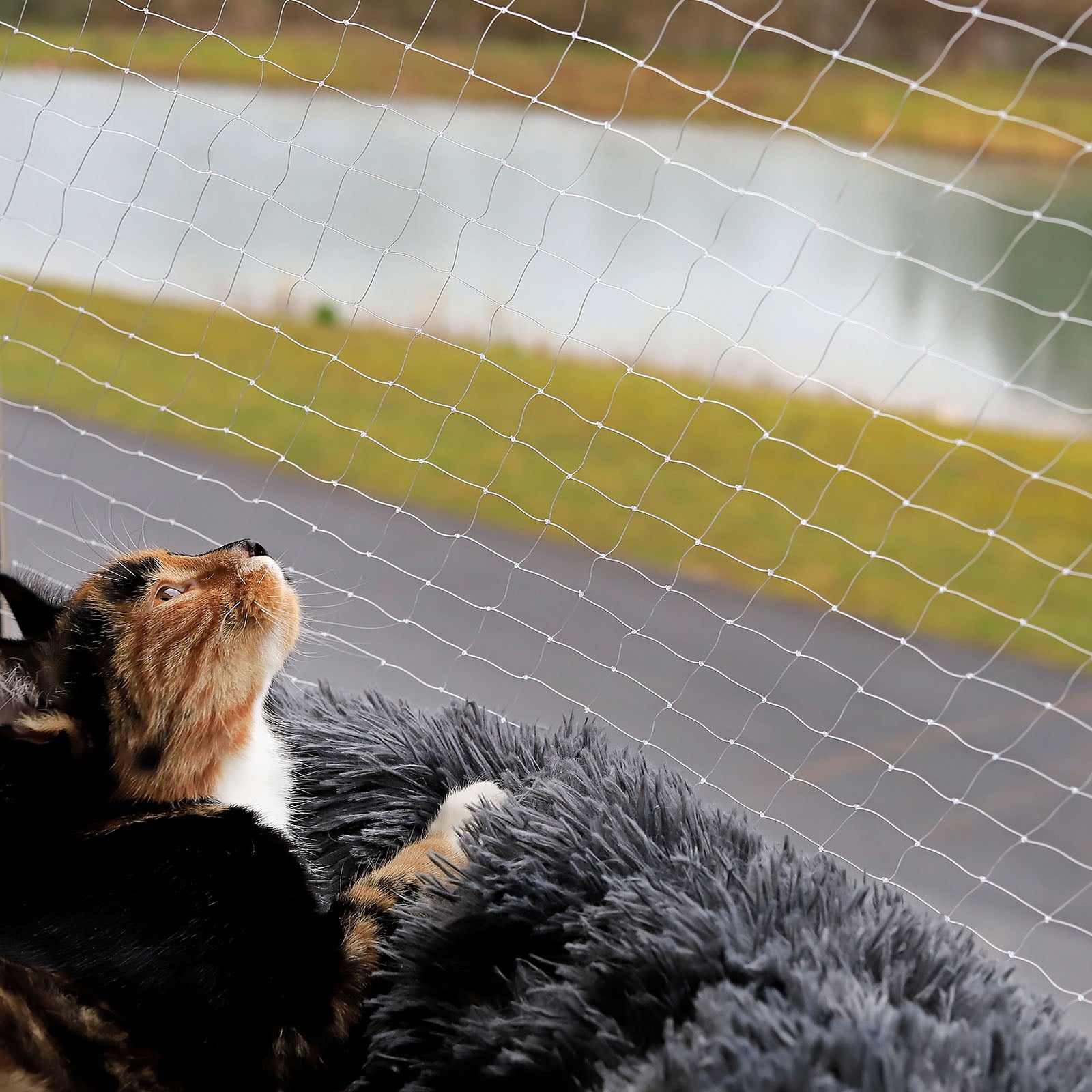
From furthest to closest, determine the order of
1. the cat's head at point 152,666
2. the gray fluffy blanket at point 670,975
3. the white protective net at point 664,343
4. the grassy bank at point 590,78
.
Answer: the grassy bank at point 590,78 → the white protective net at point 664,343 → the cat's head at point 152,666 → the gray fluffy blanket at point 670,975

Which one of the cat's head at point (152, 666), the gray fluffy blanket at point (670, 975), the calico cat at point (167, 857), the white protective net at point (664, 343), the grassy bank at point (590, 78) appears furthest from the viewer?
the grassy bank at point (590, 78)

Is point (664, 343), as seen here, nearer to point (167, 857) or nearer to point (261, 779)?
point (261, 779)

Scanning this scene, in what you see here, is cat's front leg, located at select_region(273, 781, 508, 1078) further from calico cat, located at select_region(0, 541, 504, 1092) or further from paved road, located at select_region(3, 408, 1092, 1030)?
paved road, located at select_region(3, 408, 1092, 1030)

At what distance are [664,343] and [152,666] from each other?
696 mm

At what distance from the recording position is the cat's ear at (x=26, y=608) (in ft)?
2.60

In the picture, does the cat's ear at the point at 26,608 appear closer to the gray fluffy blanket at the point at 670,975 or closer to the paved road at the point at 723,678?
the paved road at the point at 723,678

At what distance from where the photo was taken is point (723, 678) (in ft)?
4.51

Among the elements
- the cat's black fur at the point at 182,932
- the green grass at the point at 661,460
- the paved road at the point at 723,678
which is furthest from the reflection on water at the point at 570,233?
the cat's black fur at the point at 182,932

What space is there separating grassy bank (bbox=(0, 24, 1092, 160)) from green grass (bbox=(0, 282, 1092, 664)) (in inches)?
13.4

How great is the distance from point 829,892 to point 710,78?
1022 mm

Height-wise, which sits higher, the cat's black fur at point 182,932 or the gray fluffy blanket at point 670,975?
the gray fluffy blanket at point 670,975

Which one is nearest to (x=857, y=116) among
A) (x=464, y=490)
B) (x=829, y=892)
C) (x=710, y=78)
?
(x=710, y=78)

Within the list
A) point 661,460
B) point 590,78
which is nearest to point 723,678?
point 661,460

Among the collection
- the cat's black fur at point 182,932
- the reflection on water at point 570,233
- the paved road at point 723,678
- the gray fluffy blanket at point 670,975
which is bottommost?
the paved road at point 723,678
